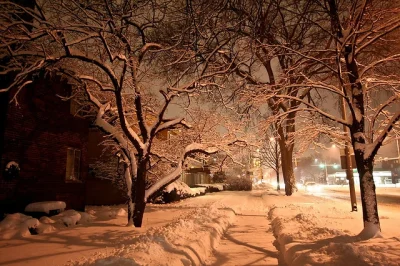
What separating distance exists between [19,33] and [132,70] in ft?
10.1

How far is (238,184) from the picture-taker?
145ft

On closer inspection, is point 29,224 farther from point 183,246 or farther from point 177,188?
point 177,188

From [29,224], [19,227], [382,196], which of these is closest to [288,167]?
[382,196]

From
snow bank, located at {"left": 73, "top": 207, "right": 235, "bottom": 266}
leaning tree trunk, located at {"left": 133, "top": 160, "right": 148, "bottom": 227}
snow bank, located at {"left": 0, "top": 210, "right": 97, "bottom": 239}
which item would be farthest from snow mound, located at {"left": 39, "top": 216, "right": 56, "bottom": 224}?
snow bank, located at {"left": 73, "top": 207, "right": 235, "bottom": 266}

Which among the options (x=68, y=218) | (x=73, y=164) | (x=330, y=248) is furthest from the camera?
(x=73, y=164)

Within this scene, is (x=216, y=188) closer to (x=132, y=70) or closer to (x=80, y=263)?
(x=132, y=70)

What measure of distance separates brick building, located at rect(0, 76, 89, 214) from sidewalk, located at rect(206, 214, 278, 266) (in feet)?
22.8

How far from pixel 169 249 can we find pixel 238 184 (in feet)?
128

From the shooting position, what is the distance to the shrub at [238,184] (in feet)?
145

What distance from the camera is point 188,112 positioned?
12.2 metres

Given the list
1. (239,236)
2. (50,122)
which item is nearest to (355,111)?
(239,236)

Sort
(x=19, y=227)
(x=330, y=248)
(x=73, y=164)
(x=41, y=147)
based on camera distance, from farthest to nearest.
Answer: (x=73, y=164) → (x=41, y=147) → (x=19, y=227) → (x=330, y=248)

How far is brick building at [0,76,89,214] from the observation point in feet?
32.7

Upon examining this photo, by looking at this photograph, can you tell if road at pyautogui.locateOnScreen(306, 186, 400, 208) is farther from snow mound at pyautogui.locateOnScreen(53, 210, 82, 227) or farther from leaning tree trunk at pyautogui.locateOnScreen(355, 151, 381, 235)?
snow mound at pyautogui.locateOnScreen(53, 210, 82, 227)
